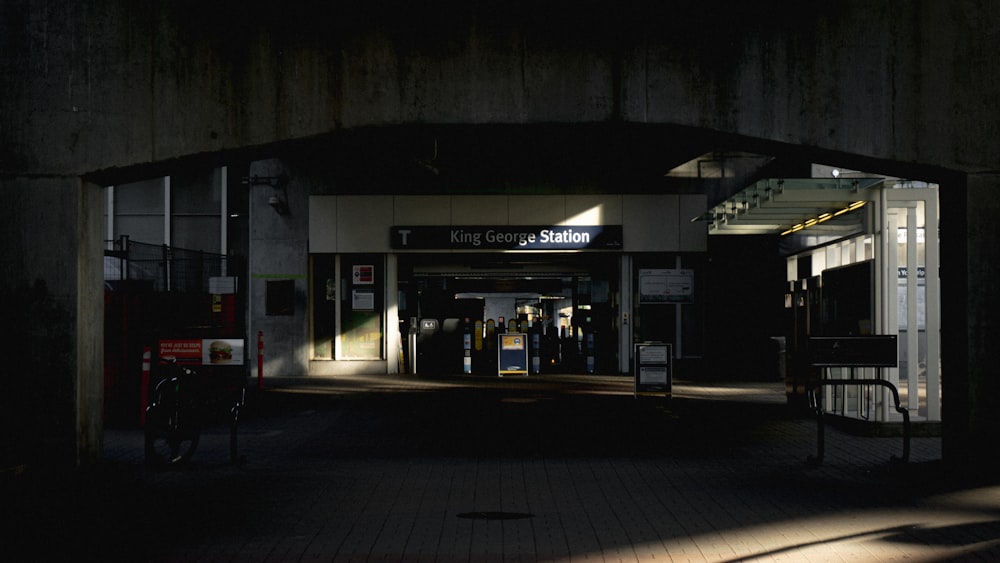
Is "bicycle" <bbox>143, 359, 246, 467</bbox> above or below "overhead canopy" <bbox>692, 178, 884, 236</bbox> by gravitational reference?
below

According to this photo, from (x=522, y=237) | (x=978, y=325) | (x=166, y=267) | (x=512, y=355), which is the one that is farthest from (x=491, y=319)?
(x=978, y=325)

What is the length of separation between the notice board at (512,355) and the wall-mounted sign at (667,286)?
5.76 m

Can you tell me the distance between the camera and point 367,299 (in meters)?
26.6

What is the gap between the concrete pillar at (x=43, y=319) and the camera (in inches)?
371

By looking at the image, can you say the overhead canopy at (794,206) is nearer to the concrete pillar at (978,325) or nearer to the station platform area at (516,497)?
the station platform area at (516,497)

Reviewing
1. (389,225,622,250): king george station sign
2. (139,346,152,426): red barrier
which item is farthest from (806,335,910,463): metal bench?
(389,225,622,250): king george station sign

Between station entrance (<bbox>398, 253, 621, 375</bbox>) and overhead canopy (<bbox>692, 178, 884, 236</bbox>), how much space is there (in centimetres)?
825

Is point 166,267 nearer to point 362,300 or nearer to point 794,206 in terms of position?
point 362,300

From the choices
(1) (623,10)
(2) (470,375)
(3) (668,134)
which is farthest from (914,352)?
(2) (470,375)

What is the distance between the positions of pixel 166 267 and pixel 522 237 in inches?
346

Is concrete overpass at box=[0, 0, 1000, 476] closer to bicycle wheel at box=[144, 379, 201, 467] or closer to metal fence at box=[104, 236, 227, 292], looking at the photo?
bicycle wheel at box=[144, 379, 201, 467]

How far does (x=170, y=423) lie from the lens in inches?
419

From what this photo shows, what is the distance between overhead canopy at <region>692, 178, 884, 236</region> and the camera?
1362 centimetres

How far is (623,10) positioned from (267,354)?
18625 mm
